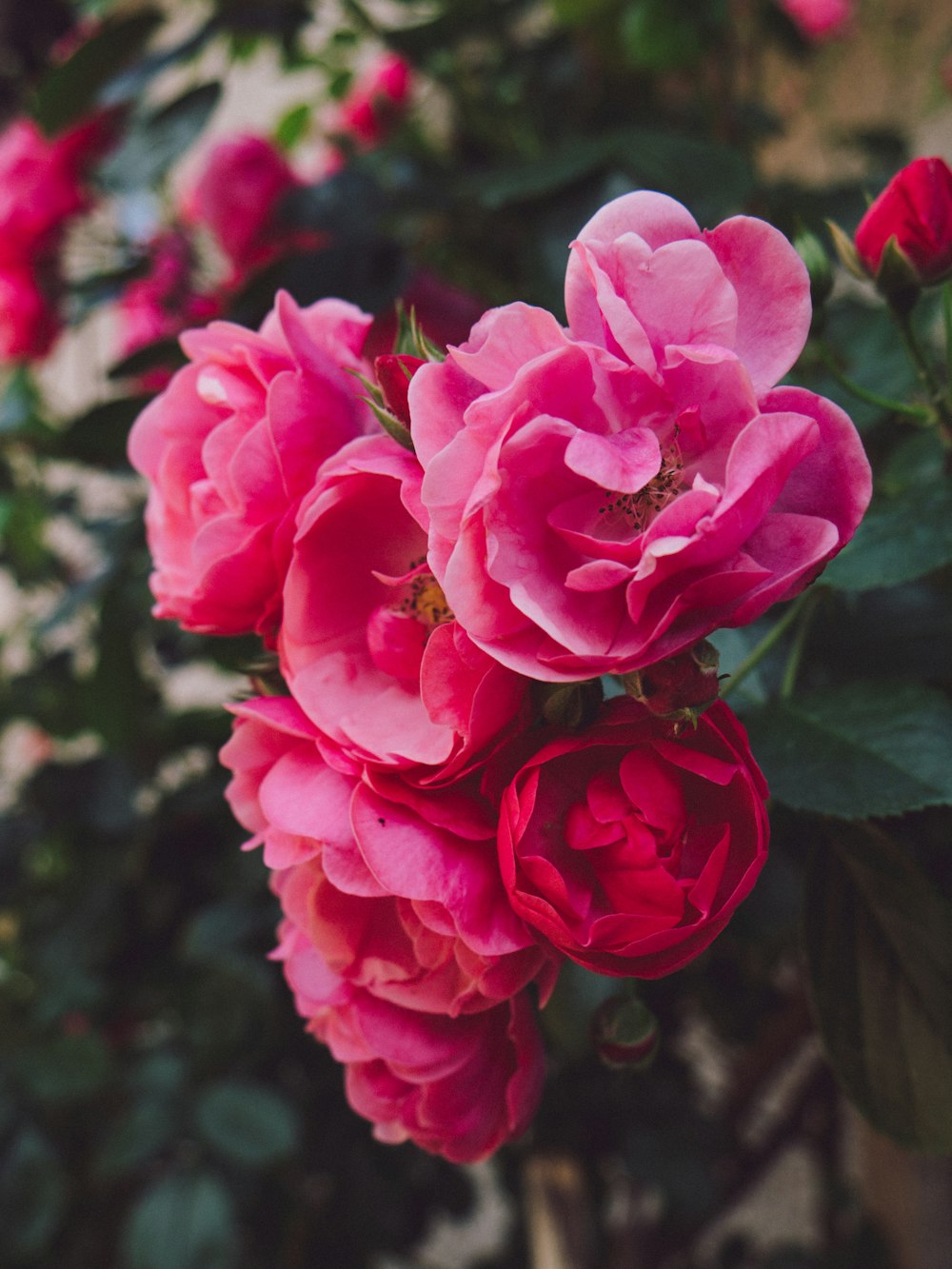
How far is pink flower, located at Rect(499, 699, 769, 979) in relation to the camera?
0.22 metres

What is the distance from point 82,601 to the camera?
666 mm

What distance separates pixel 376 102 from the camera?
40.5 inches

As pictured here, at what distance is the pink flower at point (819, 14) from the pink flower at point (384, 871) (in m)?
1.37

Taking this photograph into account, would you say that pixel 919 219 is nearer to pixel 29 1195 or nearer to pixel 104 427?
pixel 104 427

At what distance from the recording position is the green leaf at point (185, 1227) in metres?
0.59

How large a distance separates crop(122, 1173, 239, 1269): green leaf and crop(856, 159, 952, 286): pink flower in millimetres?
671

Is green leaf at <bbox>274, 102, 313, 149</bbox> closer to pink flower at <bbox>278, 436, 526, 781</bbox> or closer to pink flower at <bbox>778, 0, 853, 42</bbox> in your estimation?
pink flower at <bbox>778, 0, 853, 42</bbox>

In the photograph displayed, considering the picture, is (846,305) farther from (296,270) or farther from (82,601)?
(82,601)

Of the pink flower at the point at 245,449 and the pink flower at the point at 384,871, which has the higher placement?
the pink flower at the point at 245,449

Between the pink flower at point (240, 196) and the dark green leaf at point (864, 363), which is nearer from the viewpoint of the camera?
the dark green leaf at point (864, 363)

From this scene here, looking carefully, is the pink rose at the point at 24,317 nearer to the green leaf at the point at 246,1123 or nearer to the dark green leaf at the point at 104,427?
the dark green leaf at the point at 104,427

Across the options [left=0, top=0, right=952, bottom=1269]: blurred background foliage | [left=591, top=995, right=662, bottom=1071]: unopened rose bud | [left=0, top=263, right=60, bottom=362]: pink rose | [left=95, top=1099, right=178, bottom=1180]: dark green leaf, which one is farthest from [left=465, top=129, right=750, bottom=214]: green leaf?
[left=95, top=1099, right=178, bottom=1180]: dark green leaf

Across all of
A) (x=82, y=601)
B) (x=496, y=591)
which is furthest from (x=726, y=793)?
(x=82, y=601)

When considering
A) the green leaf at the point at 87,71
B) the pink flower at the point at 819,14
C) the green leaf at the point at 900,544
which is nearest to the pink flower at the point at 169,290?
the green leaf at the point at 87,71
